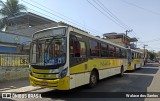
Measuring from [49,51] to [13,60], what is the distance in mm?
6050

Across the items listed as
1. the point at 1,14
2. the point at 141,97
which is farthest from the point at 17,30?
the point at 141,97

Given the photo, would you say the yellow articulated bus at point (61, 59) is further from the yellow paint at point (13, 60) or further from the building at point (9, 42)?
the building at point (9, 42)

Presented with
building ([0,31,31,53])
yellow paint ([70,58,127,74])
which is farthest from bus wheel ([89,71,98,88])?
building ([0,31,31,53])

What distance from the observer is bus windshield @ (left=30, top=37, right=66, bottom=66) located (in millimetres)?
9005

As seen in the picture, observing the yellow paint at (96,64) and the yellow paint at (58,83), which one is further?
the yellow paint at (96,64)

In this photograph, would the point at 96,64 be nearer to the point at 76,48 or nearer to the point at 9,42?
the point at 76,48

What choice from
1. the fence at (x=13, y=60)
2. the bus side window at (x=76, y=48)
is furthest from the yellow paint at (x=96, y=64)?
the fence at (x=13, y=60)

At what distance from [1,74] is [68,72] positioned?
6.26 m

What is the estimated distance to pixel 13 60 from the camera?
47.4 feet

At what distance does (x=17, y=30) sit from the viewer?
34.3 meters

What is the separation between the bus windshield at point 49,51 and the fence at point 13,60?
436 centimetres

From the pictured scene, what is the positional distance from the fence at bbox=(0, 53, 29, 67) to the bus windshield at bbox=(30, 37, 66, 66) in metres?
4.36

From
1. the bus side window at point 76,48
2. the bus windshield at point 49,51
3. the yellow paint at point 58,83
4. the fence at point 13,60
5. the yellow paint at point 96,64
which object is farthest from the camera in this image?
the fence at point 13,60

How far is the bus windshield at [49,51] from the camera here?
29.5ft
